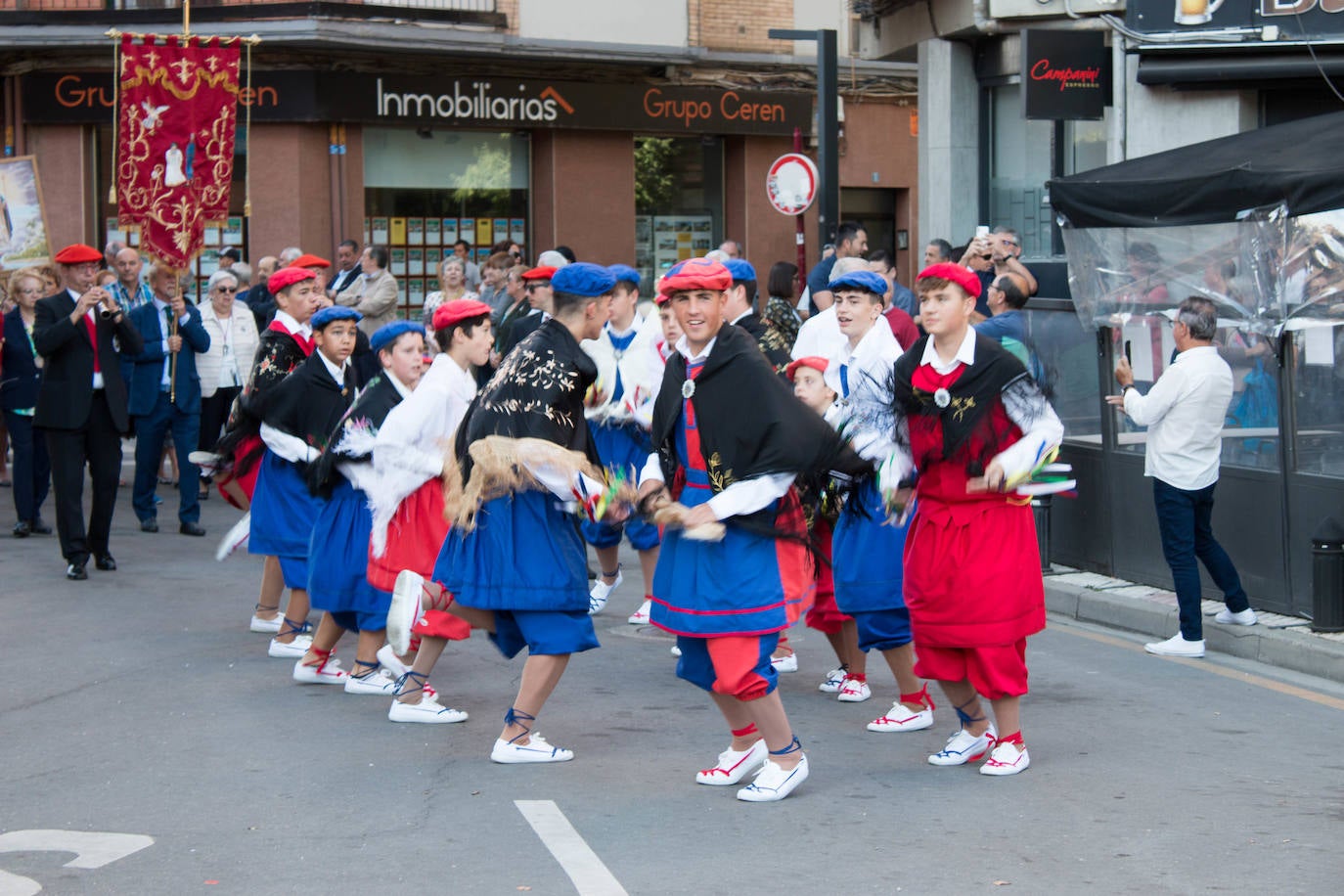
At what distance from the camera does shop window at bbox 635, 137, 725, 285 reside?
974 inches

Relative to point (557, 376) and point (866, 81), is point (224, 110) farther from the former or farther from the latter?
point (866, 81)

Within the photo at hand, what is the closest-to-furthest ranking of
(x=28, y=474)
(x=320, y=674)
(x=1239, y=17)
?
(x=320, y=674)
(x=28, y=474)
(x=1239, y=17)

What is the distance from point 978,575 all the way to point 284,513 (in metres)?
3.90

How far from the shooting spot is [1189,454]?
8.40 meters

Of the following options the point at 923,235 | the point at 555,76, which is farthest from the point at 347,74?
the point at 923,235

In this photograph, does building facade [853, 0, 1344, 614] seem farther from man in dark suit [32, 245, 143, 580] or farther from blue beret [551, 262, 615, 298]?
man in dark suit [32, 245, 143, 580]

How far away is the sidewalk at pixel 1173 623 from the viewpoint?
8086 mm

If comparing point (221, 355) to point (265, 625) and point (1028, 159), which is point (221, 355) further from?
point (1028, 159)

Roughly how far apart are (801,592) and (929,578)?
525 mm

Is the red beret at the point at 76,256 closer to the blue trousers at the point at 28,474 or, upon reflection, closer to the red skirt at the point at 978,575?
the blue trousers at the point at 28,474

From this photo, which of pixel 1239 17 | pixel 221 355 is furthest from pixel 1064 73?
pixel 221 355

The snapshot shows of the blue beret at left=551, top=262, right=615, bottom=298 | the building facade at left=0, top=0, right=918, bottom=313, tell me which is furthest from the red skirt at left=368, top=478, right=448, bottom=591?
the building facade at left=0, top=0, right=918, bottom=313

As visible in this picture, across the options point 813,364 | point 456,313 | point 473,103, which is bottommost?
point 813,364

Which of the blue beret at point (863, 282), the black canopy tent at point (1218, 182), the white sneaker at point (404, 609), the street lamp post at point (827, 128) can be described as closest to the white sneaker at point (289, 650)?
the white sneaker at point (404, 609)
